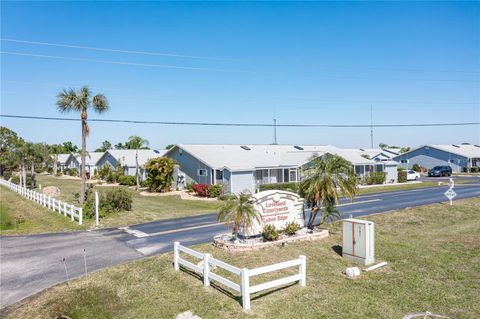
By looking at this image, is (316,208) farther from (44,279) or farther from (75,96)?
(75,96)

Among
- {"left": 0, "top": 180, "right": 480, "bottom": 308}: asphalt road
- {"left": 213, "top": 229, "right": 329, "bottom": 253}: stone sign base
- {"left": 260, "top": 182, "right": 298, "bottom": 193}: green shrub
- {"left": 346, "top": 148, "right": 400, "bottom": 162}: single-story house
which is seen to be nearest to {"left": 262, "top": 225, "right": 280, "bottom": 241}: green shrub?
{"left": 213, "top": 229, "right": 329, "bottom": 253}: stone sign base

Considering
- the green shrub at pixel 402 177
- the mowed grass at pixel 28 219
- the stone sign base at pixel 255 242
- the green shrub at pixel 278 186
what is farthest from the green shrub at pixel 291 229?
the green shrub at pixel 402 177

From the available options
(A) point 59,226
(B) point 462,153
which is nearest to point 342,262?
(A) point 59,226

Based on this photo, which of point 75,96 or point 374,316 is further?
point 75,96

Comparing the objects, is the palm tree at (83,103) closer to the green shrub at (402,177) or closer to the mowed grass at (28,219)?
the mowed grass at (28,219)

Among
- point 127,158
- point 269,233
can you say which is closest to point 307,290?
point 269,233

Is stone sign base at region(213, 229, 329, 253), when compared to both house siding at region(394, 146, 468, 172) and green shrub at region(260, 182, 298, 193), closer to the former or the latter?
green shrub at region(260, 182, 298, 193)
